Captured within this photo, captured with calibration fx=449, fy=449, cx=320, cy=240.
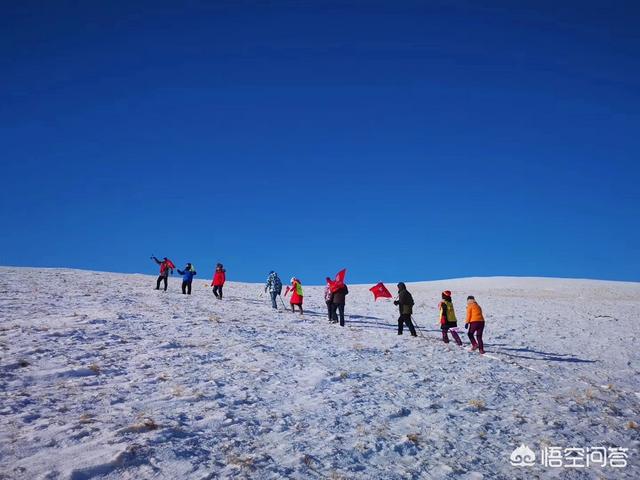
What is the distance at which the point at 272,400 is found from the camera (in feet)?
27.8

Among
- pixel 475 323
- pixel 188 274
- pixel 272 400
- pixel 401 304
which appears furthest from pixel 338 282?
pixel 272 400

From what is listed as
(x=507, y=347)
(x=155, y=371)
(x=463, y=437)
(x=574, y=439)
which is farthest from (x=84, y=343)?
(x=507, y=347)

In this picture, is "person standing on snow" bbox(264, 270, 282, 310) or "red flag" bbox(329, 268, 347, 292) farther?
"person standing on snow" bbox(264, 270, 282, 310)

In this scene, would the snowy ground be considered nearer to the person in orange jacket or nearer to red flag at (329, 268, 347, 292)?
the person in orange jacket

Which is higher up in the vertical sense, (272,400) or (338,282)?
(338,282)

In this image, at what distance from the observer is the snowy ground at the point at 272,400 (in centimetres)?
609

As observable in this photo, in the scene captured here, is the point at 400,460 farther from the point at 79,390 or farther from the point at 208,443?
the point at 79,390

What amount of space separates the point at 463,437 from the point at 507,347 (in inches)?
445

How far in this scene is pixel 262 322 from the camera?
55.4 feet

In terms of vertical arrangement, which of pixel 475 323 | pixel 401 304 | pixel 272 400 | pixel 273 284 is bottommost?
pixel 272 400

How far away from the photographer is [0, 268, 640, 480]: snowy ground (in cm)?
609

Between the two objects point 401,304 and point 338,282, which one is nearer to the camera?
point 401,304

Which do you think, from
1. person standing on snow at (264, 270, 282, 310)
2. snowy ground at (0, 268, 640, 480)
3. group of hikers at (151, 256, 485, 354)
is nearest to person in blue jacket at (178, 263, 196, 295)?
group of hikers at (151, 256, 485, 354)

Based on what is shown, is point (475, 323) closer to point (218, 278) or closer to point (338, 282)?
point (338, 282)
